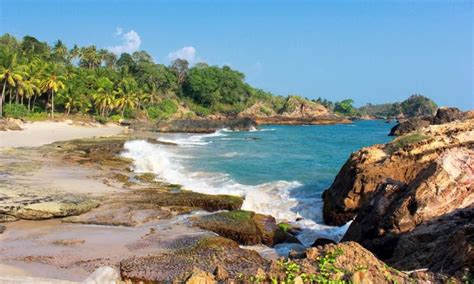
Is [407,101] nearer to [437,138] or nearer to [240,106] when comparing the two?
[240,106]

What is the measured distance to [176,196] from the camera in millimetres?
17766

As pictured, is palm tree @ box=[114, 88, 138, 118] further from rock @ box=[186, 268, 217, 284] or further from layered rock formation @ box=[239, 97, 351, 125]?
rock @ box=[186, 268, 217, 284]

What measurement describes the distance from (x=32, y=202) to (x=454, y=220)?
43.4 feet

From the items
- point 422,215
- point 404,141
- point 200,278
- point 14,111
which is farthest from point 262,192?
point 14,111

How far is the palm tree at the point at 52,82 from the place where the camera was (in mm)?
62662

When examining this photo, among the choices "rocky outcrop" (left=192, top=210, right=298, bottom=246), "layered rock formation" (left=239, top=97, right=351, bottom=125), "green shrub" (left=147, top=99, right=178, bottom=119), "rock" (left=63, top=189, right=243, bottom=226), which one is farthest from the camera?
"layered rock formation" (left=239, top=97, right=351, bottom=125)

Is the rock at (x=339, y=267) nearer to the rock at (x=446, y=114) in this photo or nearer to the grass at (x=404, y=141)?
the grass at (x=404, y=141)

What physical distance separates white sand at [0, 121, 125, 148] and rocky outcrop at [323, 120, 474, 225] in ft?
95.4

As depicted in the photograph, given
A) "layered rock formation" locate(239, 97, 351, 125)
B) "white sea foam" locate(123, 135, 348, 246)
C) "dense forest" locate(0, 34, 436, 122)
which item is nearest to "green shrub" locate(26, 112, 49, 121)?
"dense forest" locate(0, 34, 436, 122)

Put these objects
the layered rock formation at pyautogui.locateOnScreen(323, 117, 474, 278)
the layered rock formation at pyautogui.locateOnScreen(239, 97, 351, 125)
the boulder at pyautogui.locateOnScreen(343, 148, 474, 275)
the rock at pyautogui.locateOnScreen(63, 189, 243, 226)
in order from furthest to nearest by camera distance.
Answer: the layered rock formation at pyautogui.locateOnScreen(239, 97, 351, 125) < the rock at pyautogui.locateOnScreen(63, 189, 243, 226) < the boulder at pyautogui.locateOnScreen(343, 148, 474, 275) < the layered rock formation at pyautogui.locateOnScreen(323, 117, 474, 278)

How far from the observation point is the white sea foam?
15.6 metres

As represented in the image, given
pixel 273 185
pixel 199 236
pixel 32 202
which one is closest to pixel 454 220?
pixel 199 236

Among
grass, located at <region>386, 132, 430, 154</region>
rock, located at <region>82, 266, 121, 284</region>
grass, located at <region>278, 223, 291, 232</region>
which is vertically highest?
grass, located at <region>386, 132, 430, 154</region>

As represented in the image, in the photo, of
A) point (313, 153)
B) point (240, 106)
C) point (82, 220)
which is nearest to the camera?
point (82, 220)
